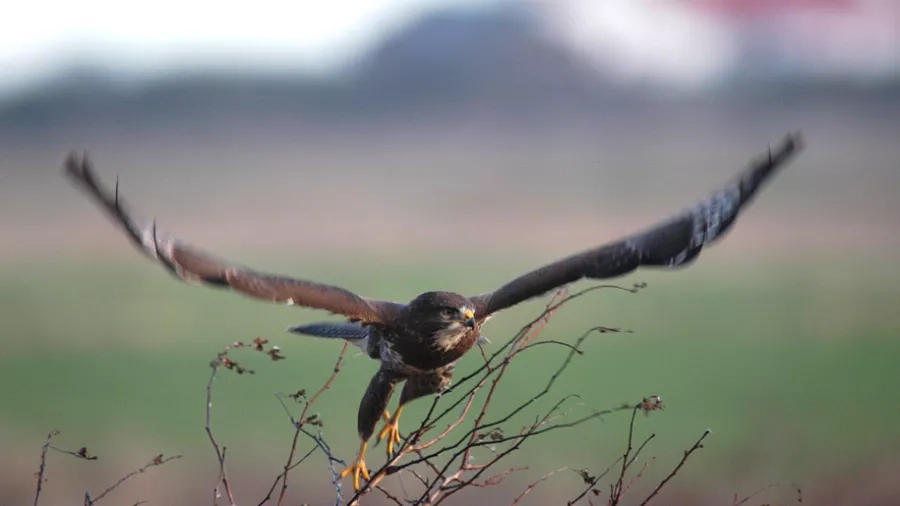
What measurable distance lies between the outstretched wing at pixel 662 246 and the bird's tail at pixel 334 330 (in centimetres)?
91

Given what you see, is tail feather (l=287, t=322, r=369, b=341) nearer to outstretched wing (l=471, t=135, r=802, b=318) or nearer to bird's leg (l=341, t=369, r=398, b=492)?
bird's leg (l=341, t=369, r=398, b=492)

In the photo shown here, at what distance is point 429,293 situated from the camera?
12.4ft

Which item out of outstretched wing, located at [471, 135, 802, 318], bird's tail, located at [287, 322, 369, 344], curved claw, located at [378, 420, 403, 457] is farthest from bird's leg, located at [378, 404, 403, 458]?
outstretched wing, located at [471, 135, 802, 318]

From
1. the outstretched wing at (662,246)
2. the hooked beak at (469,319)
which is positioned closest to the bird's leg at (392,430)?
the hooked beak at (469,319)

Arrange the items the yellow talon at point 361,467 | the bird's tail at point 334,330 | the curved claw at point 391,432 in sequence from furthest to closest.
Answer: the bird's tail at point 334,330, the curved claw at point 391,432, the yellow talon at point 361,467

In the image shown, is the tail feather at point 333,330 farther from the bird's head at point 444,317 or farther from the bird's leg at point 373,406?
the bird's head at point 444,317

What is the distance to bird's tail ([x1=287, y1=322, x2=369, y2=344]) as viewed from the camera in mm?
4315

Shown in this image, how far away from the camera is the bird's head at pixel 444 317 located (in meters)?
3.63

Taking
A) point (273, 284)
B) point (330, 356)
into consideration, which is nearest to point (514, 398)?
point (330, 356)

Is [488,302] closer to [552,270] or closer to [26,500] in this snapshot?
[552,270]

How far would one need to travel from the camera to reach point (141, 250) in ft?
10.3

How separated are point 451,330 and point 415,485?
15.9ft

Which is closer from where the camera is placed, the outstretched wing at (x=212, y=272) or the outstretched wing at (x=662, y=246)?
the outstretched wing at (x=212, y=272)

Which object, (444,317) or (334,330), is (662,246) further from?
(334,330)
